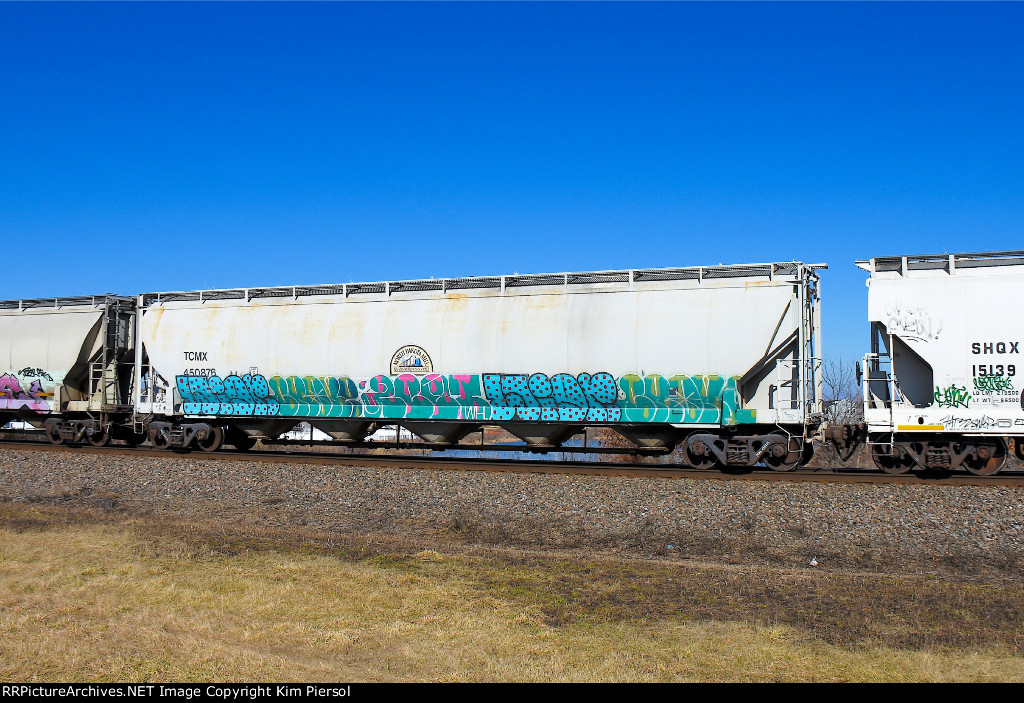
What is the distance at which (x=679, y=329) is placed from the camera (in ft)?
49.6

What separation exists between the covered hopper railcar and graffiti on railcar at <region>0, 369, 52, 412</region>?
131 inches

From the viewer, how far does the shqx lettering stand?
13312 mm

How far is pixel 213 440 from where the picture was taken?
19.1 m

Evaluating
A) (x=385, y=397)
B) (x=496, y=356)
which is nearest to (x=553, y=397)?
(x=496, y=356)

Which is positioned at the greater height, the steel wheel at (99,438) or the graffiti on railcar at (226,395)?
the graffiti on railcar at (226,395)

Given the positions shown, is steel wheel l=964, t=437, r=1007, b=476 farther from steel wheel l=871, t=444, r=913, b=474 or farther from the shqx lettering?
the shqx lettering

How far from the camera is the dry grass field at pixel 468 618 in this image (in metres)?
5.42

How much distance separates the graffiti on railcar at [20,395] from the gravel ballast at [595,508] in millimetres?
6373

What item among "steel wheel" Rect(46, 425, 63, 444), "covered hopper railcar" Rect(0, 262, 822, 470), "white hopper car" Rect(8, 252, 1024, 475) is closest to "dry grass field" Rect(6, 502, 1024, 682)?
"white hopper car" Rect(8, 252, 1024, 475)

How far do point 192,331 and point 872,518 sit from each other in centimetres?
1603

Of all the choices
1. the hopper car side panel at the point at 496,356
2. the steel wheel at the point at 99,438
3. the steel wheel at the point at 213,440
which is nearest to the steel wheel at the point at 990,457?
the hopper car side panel at the point at 496,356

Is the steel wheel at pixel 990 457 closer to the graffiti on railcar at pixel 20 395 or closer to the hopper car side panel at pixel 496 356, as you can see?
the hopper car side panel at pixel 496 356
